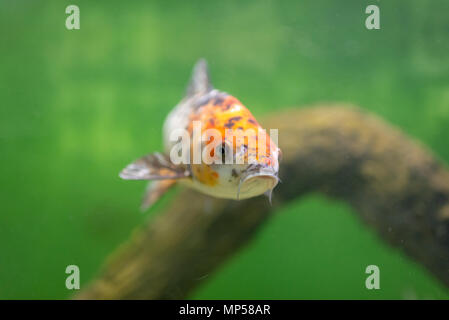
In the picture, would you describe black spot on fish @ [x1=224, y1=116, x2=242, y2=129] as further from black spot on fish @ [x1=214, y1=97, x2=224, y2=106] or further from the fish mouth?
the fish mouth

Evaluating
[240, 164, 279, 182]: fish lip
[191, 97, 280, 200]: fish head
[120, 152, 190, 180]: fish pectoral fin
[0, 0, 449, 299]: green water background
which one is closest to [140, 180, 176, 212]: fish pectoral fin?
[120, 152, 190, 180]: fish pectoral fin

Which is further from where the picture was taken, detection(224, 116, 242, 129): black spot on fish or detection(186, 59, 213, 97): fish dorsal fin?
detection(186, 59, 213, 97): fish dorsal fin

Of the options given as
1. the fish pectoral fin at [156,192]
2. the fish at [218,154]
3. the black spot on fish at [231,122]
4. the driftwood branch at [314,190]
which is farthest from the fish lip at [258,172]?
the driftwood branch at [314,190]

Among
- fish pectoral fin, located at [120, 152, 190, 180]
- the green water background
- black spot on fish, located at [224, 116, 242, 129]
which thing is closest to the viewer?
black spot on fish, located at [224, 116, 242, 129]

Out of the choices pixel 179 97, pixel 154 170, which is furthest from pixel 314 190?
pixel 179 97

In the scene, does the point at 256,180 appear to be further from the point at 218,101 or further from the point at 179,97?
the point at 179,97

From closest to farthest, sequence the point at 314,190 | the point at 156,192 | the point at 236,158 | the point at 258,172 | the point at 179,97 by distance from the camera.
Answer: the point at 258,172 → the point at 236,158 → the point at 156,192 → the point at 314,190 → the point at 179,97

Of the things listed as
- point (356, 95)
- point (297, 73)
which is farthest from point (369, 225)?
point (297, 73)
